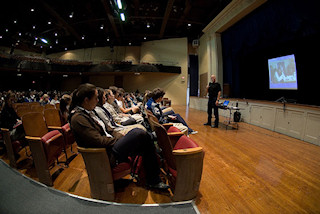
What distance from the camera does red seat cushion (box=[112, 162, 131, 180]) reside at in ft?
4.25

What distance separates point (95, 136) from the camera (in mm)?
1170

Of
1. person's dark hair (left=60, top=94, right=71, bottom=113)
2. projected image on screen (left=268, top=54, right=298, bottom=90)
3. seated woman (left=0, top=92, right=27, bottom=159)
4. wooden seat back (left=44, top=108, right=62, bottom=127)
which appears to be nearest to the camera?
seated woman (left=0, top=92, right=27, bottom=159)

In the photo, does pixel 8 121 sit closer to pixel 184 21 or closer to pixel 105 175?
pixel 105 175

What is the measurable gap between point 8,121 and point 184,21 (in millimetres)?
9487

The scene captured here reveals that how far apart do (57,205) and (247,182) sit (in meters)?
1.96

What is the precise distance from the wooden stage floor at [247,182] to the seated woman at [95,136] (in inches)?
17.2

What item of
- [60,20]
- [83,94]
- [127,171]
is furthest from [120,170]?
[60,20]

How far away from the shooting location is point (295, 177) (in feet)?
5.94

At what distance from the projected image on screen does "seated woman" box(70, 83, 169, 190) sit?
17.0 feet

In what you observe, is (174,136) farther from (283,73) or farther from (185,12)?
(185,12)

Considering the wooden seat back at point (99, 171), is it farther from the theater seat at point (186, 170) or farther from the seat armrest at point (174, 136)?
the seat armrest at point (174, 136)

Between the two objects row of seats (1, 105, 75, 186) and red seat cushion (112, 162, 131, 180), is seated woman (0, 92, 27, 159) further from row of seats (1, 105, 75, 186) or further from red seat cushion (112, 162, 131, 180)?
red seat cushion (112, 162, 131, 180)

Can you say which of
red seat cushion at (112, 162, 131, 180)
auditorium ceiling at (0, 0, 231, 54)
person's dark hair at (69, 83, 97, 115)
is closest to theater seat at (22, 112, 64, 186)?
person's dark hair at (69, 83, 97, 115)

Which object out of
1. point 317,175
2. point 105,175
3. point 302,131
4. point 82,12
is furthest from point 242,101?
point 82,12
